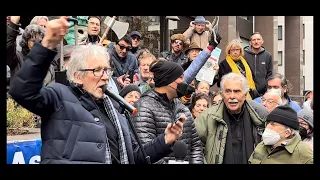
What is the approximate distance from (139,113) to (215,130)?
88 cm

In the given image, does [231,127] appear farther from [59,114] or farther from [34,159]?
[59,114]

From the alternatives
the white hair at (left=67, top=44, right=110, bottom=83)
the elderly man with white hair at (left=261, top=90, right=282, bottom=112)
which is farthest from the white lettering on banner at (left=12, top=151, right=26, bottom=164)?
the elderly man with white hair at (left=261, top=90, right=282, bottom=112)

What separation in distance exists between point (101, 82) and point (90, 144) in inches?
17.9

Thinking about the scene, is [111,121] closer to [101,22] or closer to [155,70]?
[155,70]

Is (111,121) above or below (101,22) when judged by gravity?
below

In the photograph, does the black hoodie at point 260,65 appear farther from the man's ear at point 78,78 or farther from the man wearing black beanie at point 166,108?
the man's ear at point 78,78

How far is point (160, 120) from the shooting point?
15.1 feet

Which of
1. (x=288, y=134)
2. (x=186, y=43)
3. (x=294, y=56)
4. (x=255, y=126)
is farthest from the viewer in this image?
(x=294, y=56)

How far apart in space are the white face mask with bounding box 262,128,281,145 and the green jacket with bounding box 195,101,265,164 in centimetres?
31

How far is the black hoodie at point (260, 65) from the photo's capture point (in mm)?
9492

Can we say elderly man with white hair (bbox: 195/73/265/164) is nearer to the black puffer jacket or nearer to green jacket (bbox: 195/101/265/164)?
green jacket (bbox: 195/101/265/164)

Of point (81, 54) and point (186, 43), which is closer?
point (81, 54)
